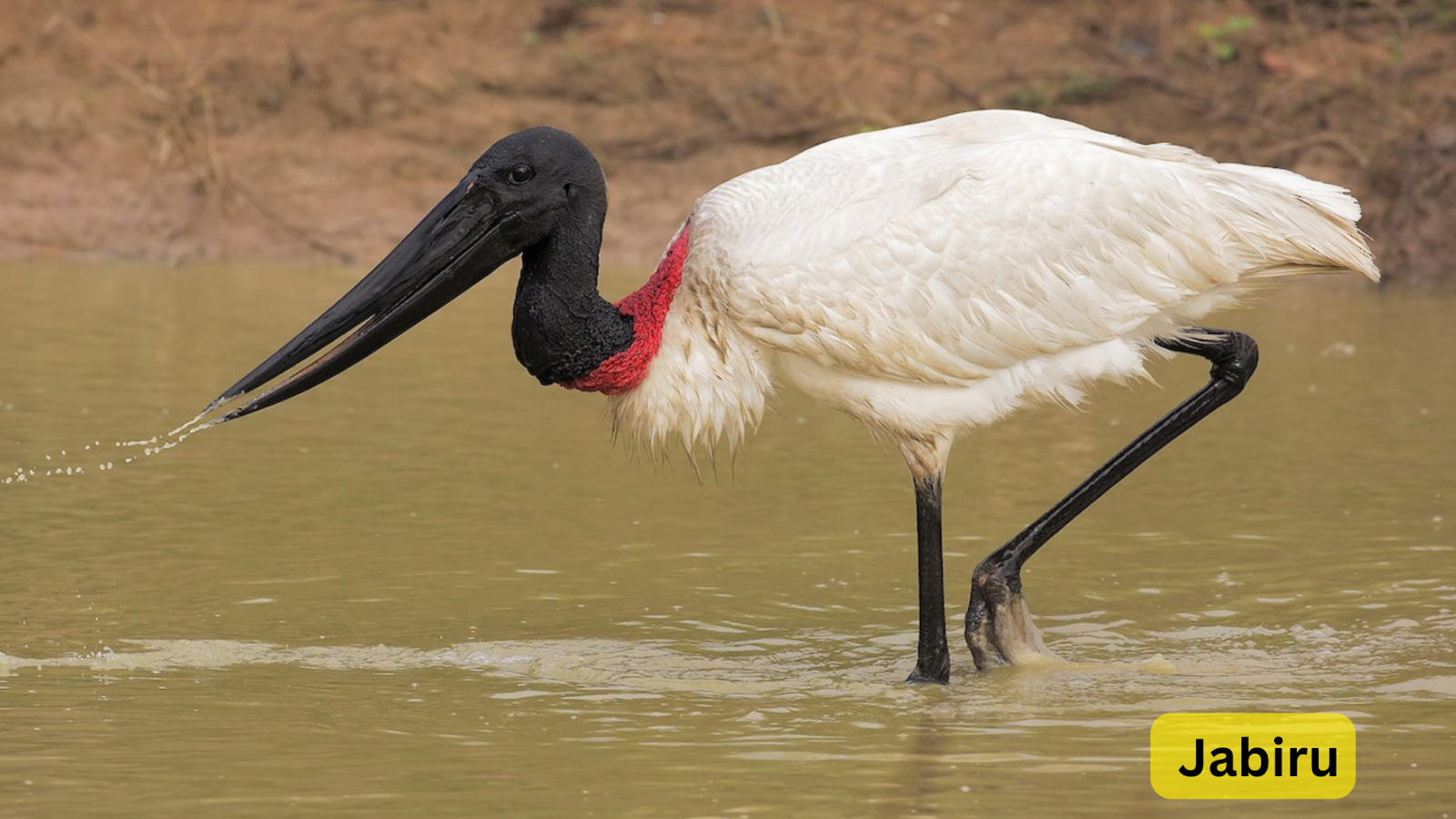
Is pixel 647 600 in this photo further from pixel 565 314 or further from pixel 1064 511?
pixel 1064 511

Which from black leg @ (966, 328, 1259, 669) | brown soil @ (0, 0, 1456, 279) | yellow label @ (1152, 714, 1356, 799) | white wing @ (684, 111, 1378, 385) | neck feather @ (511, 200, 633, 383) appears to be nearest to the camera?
yellow label @ (1152, 714, 1356, 799)

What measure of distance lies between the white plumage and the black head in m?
0.37

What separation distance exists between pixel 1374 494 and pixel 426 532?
3.33 m

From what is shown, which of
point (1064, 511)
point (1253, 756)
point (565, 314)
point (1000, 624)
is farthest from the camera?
point (1064, 511)

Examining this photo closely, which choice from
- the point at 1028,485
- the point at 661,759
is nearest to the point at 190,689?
the point at 661,759

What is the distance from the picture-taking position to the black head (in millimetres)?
6047

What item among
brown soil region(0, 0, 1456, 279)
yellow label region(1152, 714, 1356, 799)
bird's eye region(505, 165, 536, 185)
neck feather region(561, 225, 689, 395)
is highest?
brown soil region(0, 0, 1456, 279)

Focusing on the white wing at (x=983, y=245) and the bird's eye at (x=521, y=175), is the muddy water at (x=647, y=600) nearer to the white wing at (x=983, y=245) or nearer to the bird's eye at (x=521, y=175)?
the white wing at (x=983, y=245)

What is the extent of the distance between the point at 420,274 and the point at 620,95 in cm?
1041

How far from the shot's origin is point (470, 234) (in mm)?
6078

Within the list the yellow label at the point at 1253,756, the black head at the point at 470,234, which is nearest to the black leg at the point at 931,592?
the yellow label at the point at 1253,756

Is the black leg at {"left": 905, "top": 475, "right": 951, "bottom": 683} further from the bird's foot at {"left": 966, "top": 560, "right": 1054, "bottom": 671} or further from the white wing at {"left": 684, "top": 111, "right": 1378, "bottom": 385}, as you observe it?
the white wing at {"left": 684, "top": 111, "right": 1378, "bottom": 385}

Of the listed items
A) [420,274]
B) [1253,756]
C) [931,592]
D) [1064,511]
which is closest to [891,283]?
[931,592]

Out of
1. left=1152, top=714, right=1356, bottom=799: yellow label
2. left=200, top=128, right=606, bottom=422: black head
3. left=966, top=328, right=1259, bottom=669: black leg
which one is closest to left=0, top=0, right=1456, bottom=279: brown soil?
left=966, top=328, right=1259, bottom=669: black leg
